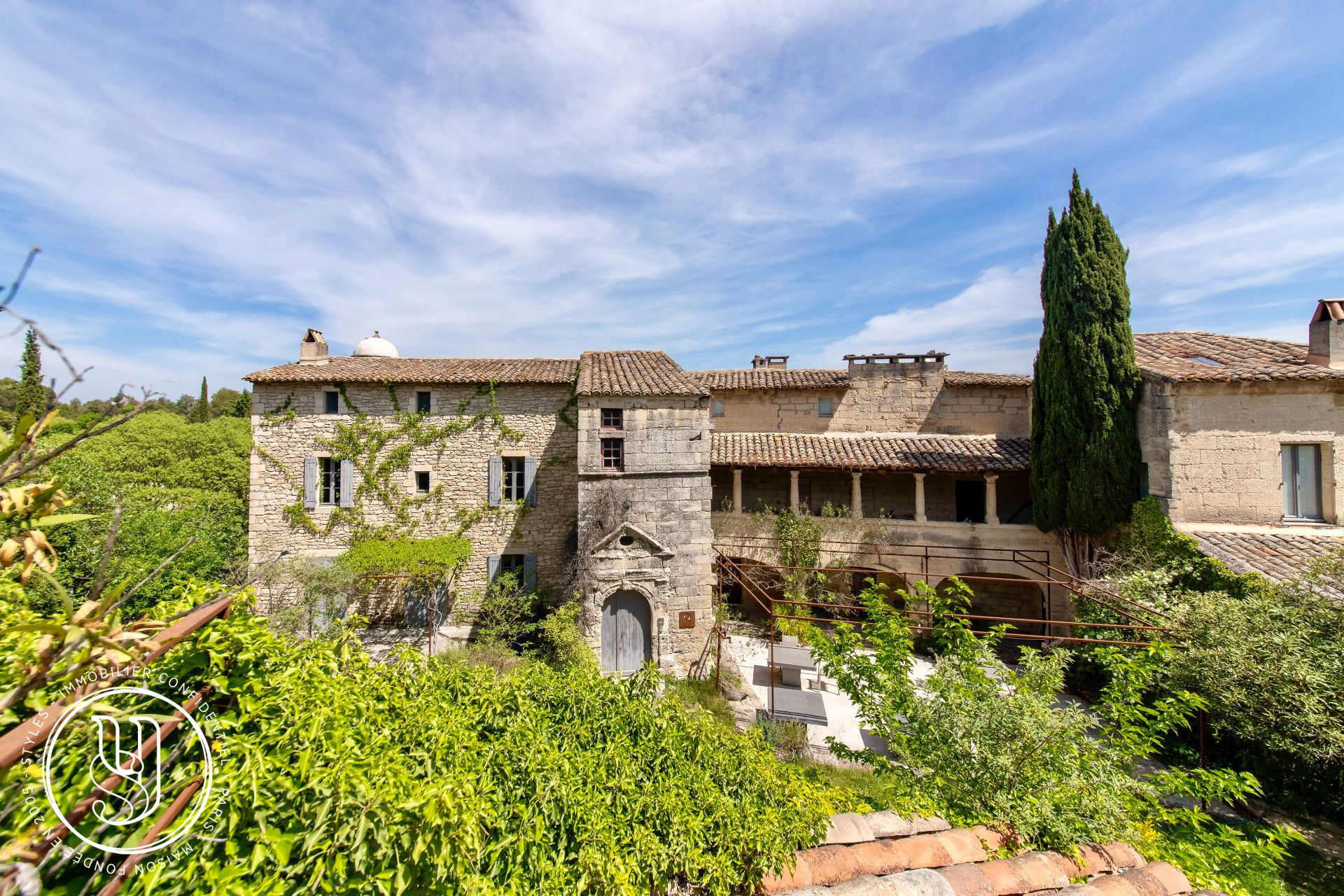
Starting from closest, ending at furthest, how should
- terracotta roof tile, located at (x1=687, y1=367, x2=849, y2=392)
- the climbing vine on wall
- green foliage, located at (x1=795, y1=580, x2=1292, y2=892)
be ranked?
green foliage, located at (x1=795, y1=580, x2=1292, y2=892) < the climbing vine on wall < terracotta roof tile, located at (x1=687, y1=367, x2=849, y2=392)

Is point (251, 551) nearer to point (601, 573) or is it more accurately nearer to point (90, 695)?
point (601, 573)

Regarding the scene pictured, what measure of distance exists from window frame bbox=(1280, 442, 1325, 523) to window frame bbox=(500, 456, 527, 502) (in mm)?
19779

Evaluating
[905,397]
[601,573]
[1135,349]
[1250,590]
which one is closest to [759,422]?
[905,397]

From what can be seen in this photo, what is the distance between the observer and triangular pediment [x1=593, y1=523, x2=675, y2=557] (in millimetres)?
12562

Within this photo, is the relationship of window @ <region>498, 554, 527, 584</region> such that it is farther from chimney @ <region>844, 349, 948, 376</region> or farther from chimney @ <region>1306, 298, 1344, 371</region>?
chimney @ <region>1306, 298, 1344, 371</region>

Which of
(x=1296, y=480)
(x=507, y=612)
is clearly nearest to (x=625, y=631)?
(x=507, y=612)

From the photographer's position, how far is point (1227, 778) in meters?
5.52

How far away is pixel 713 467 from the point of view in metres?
16.9

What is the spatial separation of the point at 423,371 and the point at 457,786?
1619 centimetres

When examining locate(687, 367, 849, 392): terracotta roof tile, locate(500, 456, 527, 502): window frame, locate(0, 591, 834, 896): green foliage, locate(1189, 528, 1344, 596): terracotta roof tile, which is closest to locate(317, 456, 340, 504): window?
locate(500, 456, 527, 502): window frame

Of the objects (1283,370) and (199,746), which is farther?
(1283,370)

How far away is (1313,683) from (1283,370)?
8888 mm

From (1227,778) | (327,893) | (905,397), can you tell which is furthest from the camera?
(905,397)

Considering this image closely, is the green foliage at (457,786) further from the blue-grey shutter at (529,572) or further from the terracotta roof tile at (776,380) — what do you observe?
the terracotta roof tile at (776,380)
